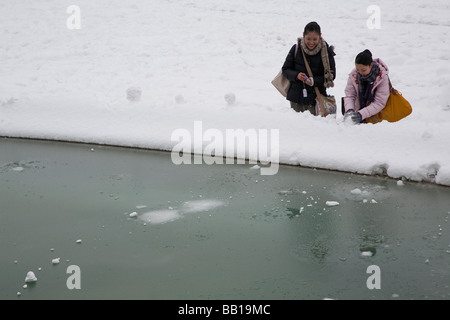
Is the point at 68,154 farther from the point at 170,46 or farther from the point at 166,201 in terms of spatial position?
the point at 170,46

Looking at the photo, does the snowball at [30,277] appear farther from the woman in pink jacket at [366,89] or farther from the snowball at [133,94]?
the snowball at [133,94]

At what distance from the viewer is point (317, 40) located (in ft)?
20.8

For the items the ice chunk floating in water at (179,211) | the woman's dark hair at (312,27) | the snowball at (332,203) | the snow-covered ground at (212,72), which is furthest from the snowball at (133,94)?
the snowball at (332,203)

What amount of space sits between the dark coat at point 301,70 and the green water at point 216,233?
94 cm

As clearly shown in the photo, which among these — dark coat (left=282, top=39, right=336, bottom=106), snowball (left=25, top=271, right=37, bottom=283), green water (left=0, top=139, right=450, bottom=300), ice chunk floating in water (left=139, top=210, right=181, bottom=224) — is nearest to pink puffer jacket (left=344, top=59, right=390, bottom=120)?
dark coat (left=282, top=39, right=336, bottom=106)

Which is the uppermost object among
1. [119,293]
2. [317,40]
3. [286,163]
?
[317,40]

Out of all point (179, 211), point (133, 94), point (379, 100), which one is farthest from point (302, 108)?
point (133, 94)

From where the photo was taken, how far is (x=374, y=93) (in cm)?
614

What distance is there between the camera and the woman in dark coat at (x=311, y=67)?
6371mm

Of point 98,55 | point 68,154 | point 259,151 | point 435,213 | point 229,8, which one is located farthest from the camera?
point 229,8

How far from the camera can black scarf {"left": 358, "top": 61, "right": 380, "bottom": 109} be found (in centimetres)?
598

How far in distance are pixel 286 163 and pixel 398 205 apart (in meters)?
1.64

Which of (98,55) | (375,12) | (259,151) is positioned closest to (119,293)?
(259,151)

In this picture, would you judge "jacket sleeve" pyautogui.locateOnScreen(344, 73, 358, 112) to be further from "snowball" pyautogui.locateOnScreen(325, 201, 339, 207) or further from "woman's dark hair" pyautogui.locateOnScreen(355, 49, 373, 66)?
"snowball" pyautogui.locateOnScreen(325, 201, 339, 207)
